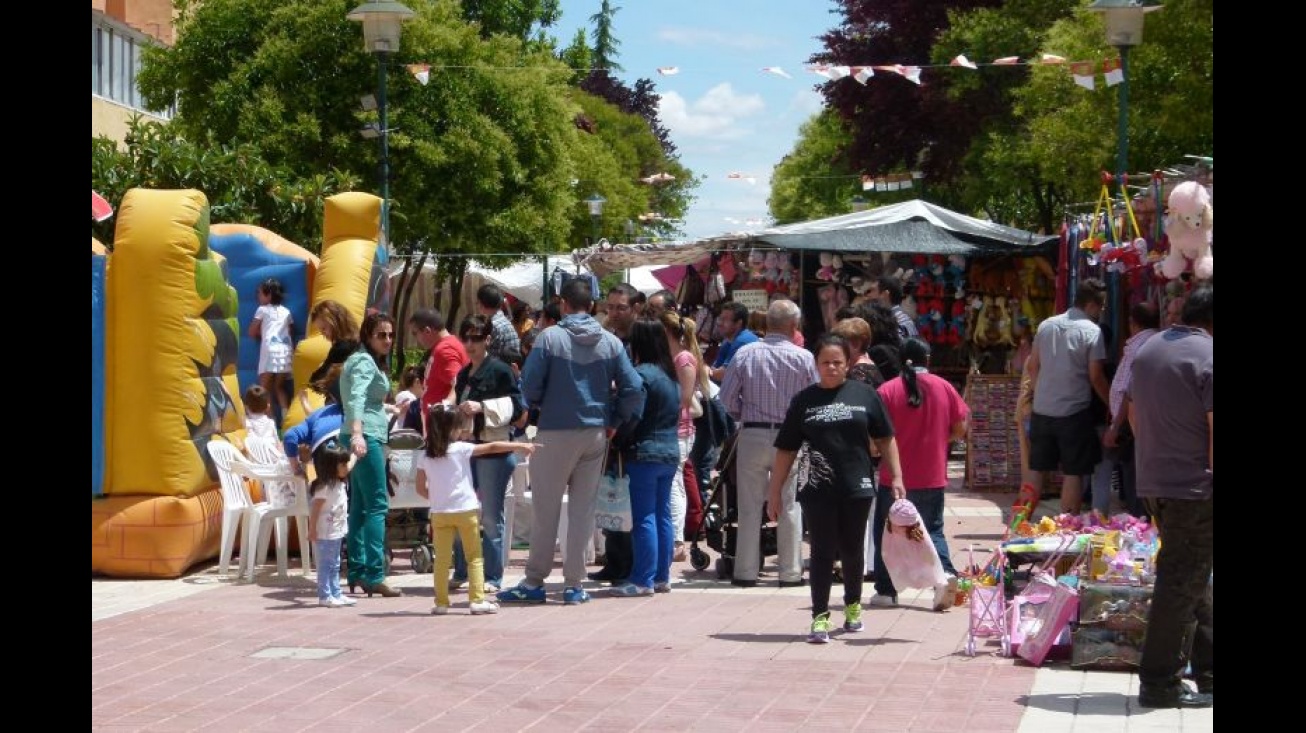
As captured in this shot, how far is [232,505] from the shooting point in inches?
486

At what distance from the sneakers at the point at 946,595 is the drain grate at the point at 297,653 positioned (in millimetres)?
3337

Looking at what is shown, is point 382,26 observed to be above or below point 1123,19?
above

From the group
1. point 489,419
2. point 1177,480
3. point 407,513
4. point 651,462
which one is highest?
point 489,419

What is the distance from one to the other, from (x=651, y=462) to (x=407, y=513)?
275 centimetres

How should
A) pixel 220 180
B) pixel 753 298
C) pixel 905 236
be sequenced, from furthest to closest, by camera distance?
pixel 220 180 < pixel 753 298 < pixel 905 236

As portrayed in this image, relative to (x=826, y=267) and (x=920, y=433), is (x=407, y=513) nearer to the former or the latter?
(x=920, y=433)

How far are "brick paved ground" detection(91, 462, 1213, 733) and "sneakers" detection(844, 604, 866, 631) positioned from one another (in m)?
0.07

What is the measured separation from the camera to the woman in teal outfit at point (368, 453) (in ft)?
36.5

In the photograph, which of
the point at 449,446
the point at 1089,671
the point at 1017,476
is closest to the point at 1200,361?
the point at 1089,671

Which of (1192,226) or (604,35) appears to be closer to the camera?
(1192,226)

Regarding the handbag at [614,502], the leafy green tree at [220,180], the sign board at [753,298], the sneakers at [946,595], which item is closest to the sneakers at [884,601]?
the sneakers at [946,595]

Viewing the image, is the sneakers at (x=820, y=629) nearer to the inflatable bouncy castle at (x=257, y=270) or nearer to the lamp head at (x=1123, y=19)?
the inflatable bouncy castle at (x=257, y=270)

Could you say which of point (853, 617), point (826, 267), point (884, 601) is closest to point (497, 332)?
point (884, 601)

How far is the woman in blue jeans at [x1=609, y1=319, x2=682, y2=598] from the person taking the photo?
11367 millimetres
